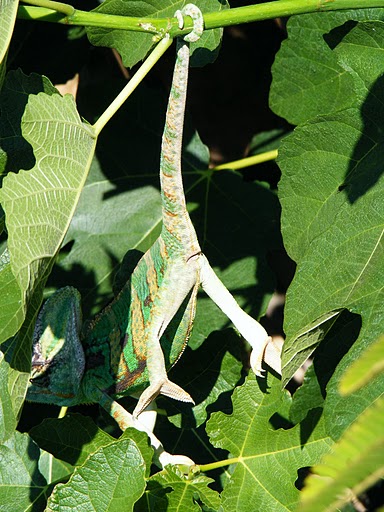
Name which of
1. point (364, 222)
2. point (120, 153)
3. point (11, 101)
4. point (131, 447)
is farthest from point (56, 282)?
point (364, 222)

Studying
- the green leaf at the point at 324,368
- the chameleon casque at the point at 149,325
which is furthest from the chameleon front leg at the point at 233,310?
the green leaf at the point at 324,368

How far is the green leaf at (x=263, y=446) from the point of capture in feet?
5.03

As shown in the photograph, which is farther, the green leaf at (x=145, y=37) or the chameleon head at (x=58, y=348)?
the chameleon head at (x=58, y=348)

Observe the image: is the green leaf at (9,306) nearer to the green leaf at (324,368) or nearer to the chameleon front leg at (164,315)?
the chameleon front leg at (164,315)

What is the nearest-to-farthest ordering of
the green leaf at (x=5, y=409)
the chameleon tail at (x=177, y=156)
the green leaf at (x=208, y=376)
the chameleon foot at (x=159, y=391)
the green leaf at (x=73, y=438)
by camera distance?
the chameleon tail at (x=177, y=156) → the green leaf at (x=5, y=409) → the chameleon foot at (x=159, y=391) → the green leaf at (x=73, y=438) → the green leaf at (x=208, y=376)

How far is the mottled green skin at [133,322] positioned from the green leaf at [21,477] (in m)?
0.12

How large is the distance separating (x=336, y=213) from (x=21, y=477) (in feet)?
3.08

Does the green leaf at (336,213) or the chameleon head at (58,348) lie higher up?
the green leaf at (336,213)

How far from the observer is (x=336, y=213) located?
145 cm

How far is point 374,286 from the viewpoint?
1.33 metres

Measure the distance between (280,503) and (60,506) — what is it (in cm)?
45

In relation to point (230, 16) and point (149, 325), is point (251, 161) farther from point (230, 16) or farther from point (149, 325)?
point (230, 16)

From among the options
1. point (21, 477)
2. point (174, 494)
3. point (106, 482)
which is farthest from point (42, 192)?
point (21, 477)

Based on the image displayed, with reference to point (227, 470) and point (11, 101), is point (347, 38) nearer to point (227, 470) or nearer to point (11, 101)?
point (11, 101)
